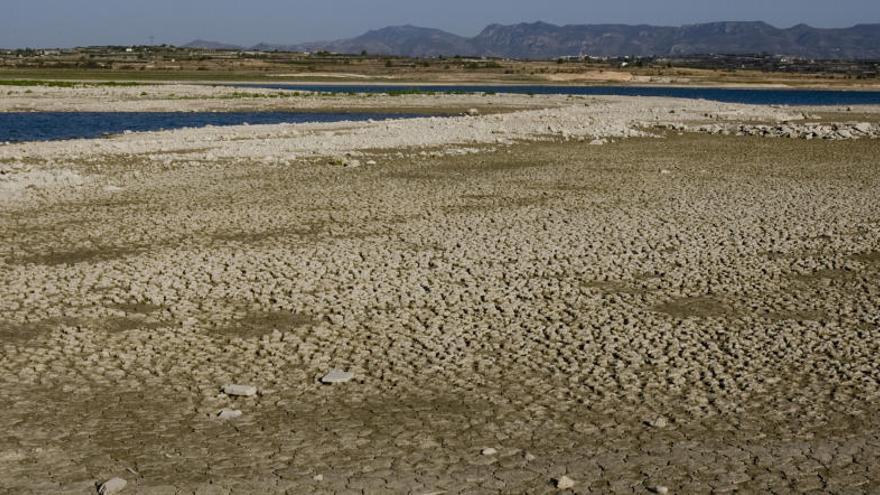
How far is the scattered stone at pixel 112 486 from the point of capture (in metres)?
6.53

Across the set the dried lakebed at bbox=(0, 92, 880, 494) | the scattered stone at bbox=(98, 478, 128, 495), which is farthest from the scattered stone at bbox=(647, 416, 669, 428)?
the scattered stone at bbox=(98, 478, 128, 495)

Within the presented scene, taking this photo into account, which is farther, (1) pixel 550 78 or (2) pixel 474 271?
(1) pixel 550 78

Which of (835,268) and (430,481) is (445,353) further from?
(835,268)

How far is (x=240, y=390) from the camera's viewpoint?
853 cm

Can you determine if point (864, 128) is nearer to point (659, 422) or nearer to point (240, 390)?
point (659, 422)

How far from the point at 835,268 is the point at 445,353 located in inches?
287

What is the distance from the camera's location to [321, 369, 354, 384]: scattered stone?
8891mm

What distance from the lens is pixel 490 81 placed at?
126812mm

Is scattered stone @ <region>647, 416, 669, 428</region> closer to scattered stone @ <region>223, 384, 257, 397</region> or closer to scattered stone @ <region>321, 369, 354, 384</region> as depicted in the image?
scattered stone @ <region>321, 369, 354, 384</region>

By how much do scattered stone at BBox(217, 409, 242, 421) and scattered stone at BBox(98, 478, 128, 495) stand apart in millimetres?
1374

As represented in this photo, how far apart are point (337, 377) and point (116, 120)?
4150cm

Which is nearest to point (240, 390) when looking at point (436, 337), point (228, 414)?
point (228, 414)

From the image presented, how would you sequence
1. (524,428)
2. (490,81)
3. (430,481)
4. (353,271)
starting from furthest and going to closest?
(490,81)
(353,271)
(524,428)
(430,481)

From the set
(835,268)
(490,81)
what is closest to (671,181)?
(835,268)
